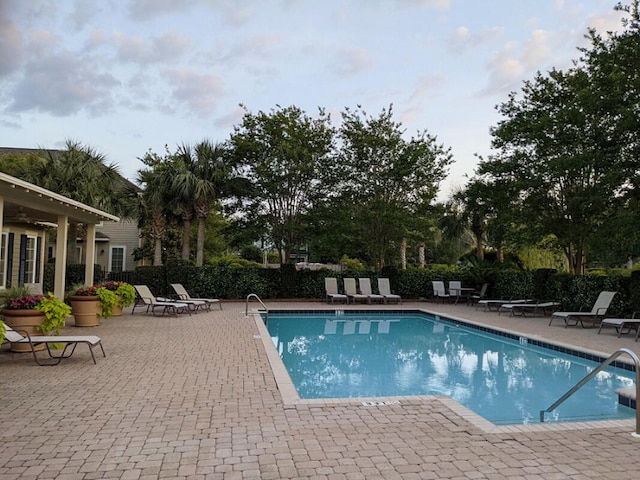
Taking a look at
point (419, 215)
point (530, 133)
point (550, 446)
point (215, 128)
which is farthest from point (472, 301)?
point (550, 446)

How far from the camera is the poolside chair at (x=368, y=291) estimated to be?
65.4 ft

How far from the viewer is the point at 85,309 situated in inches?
455

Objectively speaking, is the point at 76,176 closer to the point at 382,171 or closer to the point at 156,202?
the point at 156,202

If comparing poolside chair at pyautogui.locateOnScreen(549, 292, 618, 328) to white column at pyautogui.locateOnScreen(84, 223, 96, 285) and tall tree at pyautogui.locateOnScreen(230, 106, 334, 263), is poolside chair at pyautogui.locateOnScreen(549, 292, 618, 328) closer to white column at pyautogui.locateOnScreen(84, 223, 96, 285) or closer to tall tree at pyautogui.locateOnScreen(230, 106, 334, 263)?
tall tree at pyautogui.locateOnScreen(230, 106, 334, 263)

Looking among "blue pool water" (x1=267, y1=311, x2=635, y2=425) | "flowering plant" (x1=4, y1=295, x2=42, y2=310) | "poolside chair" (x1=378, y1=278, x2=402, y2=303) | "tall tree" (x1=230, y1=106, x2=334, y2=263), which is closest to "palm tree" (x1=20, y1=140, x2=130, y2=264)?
"tall tree" (x1=230, y1=106, x2=334, y2=263)

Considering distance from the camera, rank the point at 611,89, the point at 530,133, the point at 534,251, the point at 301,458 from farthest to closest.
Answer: the point at 534,251, the point at 530,133, the point at 611,89, the point at 301,458

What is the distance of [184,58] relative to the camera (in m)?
14.1

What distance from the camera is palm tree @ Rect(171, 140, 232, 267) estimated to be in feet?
65.3

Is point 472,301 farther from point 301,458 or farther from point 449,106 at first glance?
point 301,458

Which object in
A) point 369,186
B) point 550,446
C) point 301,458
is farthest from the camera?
point 369,186

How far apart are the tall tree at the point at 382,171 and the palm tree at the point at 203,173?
5.05m

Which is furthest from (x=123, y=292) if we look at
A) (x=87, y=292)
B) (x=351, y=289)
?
(x=351, y=289)

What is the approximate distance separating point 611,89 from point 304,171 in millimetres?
11114

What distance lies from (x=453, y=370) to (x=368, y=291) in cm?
1088
